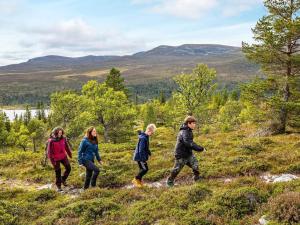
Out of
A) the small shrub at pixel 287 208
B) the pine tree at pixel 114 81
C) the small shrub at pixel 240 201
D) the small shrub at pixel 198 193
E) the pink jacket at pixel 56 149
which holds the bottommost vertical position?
the small shrub at pixel 198 193

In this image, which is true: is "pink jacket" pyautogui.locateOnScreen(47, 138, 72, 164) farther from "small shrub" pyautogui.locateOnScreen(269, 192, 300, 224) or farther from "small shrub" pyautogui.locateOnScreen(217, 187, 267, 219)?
"small shrub" pyautogui.locateOnScreen(269, 192, 300, 224)

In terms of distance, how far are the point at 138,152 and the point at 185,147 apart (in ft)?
6.76

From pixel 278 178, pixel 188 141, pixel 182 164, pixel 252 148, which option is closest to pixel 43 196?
pixel 182 164

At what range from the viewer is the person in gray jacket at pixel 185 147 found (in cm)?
1290

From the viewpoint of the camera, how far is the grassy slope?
9.99 meters

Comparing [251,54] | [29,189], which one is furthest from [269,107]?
[29,189]

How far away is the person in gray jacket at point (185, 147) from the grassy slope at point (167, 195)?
0.77m

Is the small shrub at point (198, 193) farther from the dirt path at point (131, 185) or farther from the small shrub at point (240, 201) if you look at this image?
the dirt path at point (131, 185)

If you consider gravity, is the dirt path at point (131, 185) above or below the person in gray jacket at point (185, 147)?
below

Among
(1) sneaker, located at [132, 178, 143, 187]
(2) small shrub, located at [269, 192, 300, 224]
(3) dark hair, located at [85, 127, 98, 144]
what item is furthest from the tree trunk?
(2) small shrub, located at [269, 192, 300, 224]

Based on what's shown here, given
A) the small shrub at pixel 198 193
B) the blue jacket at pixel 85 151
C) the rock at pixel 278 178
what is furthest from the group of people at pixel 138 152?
the rock at pixel 278 178

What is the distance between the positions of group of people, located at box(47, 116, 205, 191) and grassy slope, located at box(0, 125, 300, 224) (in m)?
0.82

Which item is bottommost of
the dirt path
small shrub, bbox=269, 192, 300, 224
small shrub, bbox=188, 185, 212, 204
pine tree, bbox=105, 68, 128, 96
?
the dirt path

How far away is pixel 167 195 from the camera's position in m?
11.6
